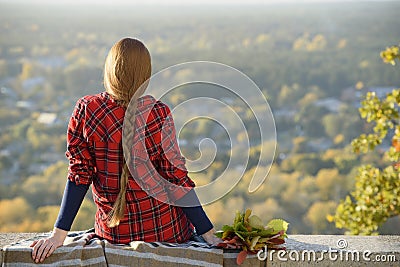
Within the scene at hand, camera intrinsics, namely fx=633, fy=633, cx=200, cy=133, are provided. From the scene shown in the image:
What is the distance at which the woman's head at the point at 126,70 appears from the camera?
1.74 meters

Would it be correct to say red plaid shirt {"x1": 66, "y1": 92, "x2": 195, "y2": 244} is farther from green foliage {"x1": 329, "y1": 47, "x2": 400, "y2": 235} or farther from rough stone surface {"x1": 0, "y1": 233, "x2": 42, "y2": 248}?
green foliage {"x1": 329, "y1": 47, "x2": 400, "y2": 235}

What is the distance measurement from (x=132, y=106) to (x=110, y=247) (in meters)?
0.40

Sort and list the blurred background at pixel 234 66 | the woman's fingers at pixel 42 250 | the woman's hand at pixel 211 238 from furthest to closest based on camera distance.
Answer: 1. the blurred background at pixel 234 66
2. the woman's hand at pixel 211 238
3. the woman's fingers at pixel 42 250

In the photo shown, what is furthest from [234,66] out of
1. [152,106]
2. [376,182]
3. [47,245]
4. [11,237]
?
[47,245]

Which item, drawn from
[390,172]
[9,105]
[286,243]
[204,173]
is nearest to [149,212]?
[286,243]

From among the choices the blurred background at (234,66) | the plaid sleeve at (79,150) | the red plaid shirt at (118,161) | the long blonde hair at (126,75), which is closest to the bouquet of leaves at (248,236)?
the red plaid shirt at (118,161)

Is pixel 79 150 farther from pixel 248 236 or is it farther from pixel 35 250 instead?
pixel 248 236

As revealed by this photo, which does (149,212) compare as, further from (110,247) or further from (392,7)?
(392,7)

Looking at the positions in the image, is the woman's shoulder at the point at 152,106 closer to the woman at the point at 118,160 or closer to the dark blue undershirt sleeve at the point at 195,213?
the woman at the point at 118,160

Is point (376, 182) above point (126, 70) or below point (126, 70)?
below

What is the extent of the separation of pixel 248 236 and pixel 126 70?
1.88 ft

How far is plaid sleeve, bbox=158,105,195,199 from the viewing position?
1.79 m

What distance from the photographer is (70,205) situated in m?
1.76

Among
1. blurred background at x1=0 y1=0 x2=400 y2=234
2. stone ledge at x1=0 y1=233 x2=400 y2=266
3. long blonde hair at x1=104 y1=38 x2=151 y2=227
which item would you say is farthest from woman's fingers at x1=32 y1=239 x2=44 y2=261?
blurred background at x1=0 y1=0 x2=400 y2=234
